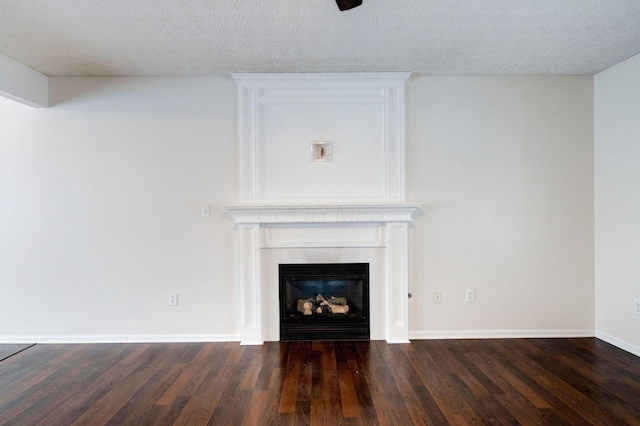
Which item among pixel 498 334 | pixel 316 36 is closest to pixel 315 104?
pixel 316 36

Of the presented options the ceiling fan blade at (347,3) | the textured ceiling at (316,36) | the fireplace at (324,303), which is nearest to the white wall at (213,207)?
the textured ceiling at (316,36)

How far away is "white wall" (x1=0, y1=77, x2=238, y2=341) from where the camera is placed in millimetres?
3221

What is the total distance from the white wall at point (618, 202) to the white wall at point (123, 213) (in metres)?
3.31

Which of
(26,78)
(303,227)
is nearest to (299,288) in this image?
(303,227)

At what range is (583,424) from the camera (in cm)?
194

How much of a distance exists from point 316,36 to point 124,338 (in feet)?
10.00

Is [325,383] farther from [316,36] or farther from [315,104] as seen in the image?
[316,36]

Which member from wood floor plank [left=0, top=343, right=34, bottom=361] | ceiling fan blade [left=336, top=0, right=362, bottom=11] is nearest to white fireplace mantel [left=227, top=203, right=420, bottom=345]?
ceiling fan blade [left=336, top=0, right=362, bottom=11]

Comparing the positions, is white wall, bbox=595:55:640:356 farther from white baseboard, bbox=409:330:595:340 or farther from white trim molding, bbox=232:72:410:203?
white trim molding, bbox=232:72:410:203

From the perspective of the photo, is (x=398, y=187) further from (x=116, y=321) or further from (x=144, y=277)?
(x=116, y=321)

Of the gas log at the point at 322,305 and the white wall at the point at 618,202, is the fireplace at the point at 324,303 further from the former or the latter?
the white wall at the point at 618,202

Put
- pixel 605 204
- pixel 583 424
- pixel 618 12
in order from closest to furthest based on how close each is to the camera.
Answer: pixel 583 424, pixel 618 12, pixel 605 204

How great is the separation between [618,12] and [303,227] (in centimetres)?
264

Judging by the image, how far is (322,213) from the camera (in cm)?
318
